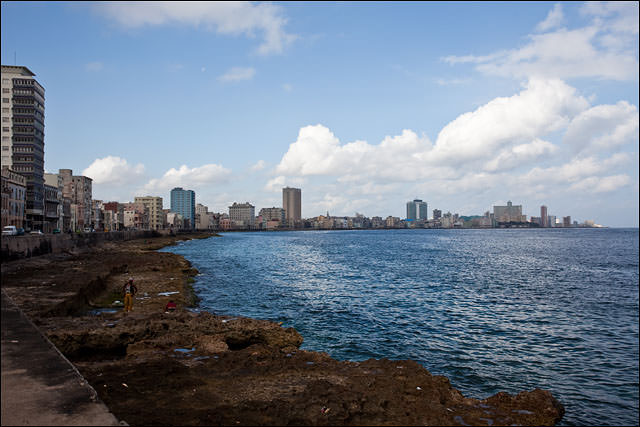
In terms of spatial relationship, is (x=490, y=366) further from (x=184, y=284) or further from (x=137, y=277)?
(x=137, y=277)

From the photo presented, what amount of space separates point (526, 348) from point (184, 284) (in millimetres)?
30410

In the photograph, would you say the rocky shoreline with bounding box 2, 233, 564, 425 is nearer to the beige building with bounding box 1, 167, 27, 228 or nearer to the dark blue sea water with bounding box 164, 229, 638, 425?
the dark blue sea water with bounding box 164, 229, 638, 425

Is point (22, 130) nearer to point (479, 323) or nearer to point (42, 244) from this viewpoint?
point (42, 244)

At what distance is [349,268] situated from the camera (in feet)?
228

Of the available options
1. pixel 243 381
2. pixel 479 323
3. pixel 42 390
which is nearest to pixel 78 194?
pixel 479 323

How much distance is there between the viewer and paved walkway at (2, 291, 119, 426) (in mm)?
6891

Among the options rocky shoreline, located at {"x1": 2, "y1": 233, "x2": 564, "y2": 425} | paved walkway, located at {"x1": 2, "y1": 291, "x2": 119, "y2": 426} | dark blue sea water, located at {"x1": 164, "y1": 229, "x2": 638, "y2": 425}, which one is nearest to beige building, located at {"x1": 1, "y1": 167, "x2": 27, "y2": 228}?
dark blue sea water, located at {"x1": 164, "y1": 229, "x2": 638, "y2": 425}

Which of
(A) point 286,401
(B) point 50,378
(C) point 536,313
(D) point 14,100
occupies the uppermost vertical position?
(D) point 14,100

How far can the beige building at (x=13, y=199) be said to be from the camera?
3533 inches

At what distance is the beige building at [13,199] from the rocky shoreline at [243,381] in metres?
84.7

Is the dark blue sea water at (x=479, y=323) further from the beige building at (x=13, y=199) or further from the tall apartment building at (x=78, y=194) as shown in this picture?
the tall apartment building at (x=78, y=194)

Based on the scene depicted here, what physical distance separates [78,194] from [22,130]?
63921 mm

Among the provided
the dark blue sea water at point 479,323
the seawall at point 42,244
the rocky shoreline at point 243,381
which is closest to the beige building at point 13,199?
the seawall at point 42,244

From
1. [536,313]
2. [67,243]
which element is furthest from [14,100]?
[536,313]
